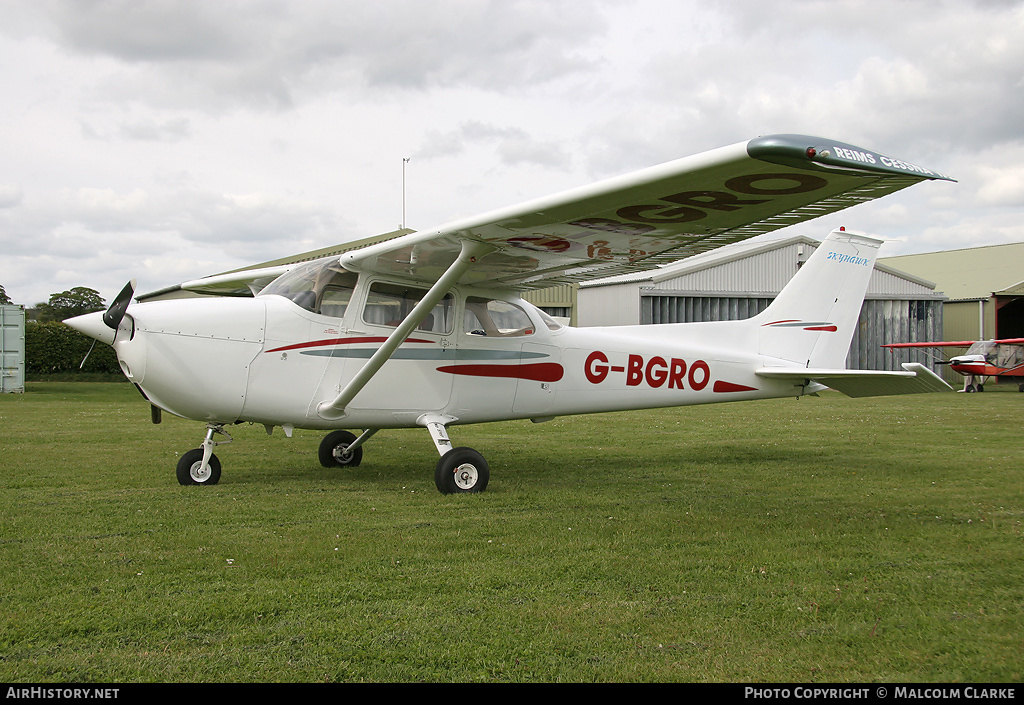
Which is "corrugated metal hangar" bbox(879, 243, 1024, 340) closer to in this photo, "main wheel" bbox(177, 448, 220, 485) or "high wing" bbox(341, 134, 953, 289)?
"high wing" bbox(341, 134, 953, 289)

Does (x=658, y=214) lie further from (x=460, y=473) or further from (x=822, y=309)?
(x=822, y=309)

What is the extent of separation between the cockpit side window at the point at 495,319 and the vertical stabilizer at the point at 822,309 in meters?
3.20

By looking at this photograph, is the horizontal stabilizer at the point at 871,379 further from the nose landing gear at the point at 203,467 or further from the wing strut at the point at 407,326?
the nose landing gear at the point at 203,467

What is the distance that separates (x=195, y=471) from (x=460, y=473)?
8.22 feet

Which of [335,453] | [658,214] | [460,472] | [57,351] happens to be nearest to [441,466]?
[460,472]

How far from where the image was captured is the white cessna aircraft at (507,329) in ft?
16.7

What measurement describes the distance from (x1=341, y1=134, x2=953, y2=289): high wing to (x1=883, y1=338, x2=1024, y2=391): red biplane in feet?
79.6

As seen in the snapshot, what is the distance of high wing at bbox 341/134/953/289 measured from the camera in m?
4.20

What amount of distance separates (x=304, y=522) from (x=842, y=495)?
4751 millimetres

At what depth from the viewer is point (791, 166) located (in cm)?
417

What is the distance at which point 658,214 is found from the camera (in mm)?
5523

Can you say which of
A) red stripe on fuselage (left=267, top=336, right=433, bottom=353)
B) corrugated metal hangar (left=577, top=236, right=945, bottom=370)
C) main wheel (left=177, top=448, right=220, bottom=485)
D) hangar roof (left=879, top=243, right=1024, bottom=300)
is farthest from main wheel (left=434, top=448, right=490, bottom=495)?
hangar roof (left=879, top=243, right=1024, bottom=300)

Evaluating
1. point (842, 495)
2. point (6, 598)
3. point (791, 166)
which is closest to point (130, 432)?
point (6, 598)

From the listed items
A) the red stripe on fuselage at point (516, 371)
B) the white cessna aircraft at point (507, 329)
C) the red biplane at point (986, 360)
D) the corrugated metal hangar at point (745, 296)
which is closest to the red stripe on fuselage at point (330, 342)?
the white cessna aircraft at point (507, 329)
